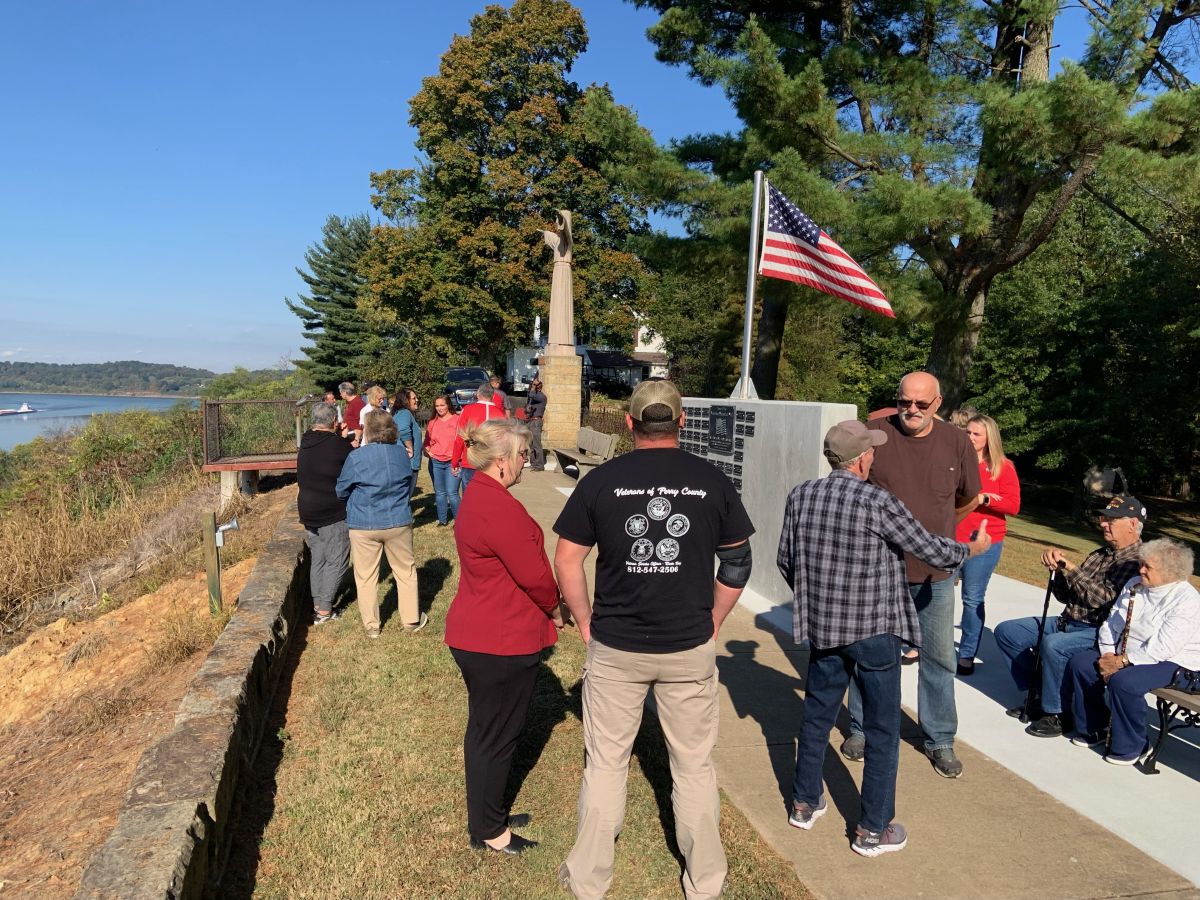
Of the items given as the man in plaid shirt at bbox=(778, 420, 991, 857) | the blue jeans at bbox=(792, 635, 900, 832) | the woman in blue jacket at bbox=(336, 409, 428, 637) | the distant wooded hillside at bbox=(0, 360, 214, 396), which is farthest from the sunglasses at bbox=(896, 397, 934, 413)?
the distant wooded hillside at bbox=(0, 360, 214, 396)

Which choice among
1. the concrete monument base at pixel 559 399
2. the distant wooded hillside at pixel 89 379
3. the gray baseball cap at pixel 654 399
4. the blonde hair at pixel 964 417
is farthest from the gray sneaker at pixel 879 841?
the distant wooded hillside at pixel 89 379


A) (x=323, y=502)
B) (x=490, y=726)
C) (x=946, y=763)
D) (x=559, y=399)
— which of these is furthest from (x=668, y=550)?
(x=559, y=399)

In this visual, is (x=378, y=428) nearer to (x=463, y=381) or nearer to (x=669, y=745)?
(x=669, y=745)

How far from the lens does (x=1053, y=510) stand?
19.8m

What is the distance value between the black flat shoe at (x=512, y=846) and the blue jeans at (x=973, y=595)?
136 inches

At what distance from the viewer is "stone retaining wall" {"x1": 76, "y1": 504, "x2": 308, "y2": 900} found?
8.39 feet

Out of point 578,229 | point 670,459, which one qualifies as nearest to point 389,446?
point 670,459

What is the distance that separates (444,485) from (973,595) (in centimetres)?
591

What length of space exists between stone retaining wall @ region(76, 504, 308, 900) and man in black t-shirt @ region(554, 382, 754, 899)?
1334 millimetres

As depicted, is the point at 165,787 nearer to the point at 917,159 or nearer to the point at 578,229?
the point at 917,159

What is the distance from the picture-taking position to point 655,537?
270 centimetres

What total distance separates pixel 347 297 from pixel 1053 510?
37478 millimetres

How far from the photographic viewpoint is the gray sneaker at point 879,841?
126 inches

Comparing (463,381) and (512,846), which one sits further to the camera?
(463,381)
